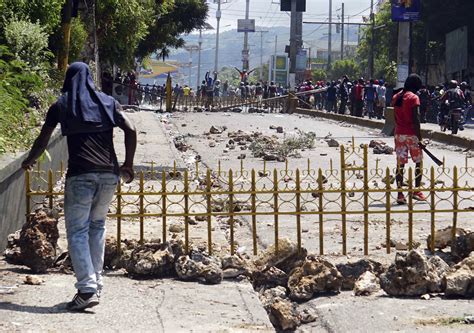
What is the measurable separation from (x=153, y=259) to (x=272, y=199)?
3.92 meters

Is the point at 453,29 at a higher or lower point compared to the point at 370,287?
higher

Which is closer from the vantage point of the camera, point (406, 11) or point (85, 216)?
point (85, 216)

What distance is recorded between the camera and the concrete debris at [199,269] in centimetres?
749

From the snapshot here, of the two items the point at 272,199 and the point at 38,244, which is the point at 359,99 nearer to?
the point at 272,199

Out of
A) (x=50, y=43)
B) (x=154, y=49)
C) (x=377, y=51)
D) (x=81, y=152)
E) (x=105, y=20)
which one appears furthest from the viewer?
(x=377, y=51)

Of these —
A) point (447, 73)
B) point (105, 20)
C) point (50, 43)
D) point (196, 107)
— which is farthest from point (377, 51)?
point (50, 43)

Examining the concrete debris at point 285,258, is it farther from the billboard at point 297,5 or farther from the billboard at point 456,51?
the billboard at point 297,5

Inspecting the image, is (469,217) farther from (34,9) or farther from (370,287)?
(34,9)

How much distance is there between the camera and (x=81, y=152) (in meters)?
6.53

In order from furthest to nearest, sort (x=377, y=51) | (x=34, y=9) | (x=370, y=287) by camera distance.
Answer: (x=377, y=51), (x=34, y=9), (x=370, y=287)

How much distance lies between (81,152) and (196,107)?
40661 mm

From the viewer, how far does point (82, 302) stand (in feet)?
20.8

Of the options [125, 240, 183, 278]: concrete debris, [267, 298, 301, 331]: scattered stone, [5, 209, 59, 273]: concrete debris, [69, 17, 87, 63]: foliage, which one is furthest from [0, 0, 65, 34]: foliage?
[267, 298, 301, 331]: scattered stone

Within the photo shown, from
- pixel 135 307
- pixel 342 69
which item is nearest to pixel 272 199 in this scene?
pixel 135 307
